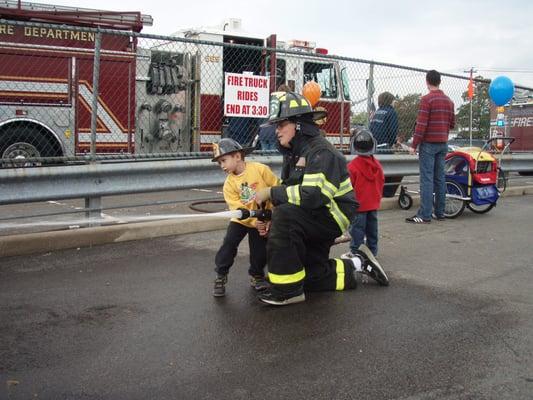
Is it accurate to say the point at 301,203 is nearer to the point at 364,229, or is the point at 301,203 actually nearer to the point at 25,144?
the point at 364,229

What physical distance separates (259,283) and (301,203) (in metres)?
0.85

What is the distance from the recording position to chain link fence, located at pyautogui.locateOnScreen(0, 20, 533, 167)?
9.73 m

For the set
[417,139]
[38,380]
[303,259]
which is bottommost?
[38,380]

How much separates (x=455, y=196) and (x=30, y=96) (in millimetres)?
7377

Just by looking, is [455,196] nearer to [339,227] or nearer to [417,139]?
[417,139]

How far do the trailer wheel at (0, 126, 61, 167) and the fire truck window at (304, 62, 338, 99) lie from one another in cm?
553

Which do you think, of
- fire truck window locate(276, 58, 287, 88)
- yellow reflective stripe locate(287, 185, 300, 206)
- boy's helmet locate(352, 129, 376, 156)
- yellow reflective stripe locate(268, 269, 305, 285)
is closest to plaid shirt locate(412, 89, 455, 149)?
boy's helmet locate(352, 129, 376, 156)

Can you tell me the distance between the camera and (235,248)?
4520 mm

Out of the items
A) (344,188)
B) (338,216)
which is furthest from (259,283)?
(344,188)

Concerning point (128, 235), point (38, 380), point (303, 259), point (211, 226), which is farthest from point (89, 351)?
point (211, 226)

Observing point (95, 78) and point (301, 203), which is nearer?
point (301, 203)

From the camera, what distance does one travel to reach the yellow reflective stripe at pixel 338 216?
169 inches

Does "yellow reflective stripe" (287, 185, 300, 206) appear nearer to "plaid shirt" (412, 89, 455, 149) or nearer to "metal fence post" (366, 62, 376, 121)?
"plaid shirt" (412, 89, 455, 149)

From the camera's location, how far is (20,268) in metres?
5.16
